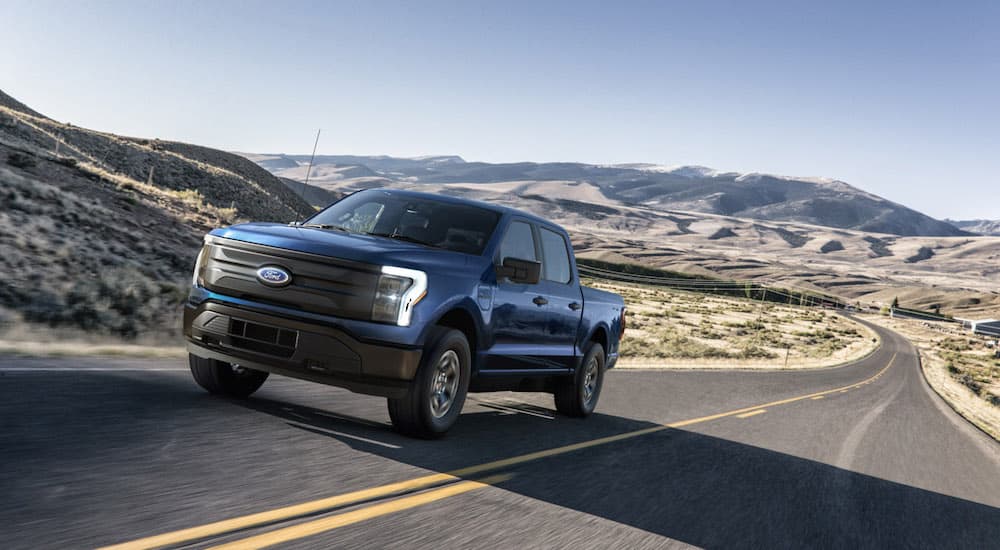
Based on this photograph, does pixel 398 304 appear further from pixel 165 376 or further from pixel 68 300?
pixel 68 300

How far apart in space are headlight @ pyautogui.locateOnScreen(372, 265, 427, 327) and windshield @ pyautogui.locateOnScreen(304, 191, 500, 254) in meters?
1.10

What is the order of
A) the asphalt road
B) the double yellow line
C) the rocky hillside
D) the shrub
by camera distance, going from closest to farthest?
the double yellow line < the asphalt road < the rocky hillside < the shrub

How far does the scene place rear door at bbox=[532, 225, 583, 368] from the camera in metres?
8.43

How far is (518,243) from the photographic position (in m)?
8.02

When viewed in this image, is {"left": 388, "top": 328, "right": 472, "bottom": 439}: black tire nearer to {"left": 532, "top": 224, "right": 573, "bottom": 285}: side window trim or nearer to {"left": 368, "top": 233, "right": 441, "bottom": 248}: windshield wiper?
{"left": 368, "top": 233, "right": 441, "bottom": 248}: windshield wiper

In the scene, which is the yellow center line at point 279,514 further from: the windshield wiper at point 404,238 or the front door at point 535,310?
the windshield wiper at point 404,238

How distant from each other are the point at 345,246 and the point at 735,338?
5426cm

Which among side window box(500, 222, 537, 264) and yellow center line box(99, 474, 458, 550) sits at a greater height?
side window box(500, 222, 537, 264)

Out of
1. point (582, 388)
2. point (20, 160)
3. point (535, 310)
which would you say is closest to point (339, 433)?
point (535, 310)

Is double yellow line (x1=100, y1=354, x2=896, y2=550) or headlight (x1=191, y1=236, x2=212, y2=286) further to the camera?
headlight (x1=191, y1=236, x2=212, y2=286)

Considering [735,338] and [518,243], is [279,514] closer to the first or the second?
[518,243]

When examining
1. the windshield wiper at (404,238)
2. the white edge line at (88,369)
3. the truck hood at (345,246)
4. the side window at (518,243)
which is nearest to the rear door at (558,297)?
the side window at (518,243)

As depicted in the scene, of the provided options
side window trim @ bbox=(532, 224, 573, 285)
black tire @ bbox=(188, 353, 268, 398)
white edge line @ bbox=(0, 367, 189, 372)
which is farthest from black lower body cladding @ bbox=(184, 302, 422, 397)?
side window trim @ bbox=(532, 224, 573, 285)

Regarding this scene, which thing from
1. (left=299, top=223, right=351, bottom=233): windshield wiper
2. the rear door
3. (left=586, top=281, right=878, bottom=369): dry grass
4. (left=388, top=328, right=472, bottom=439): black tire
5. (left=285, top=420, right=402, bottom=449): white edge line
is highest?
(left=299, top=223, right=351, bottom=233): windshield wiper
